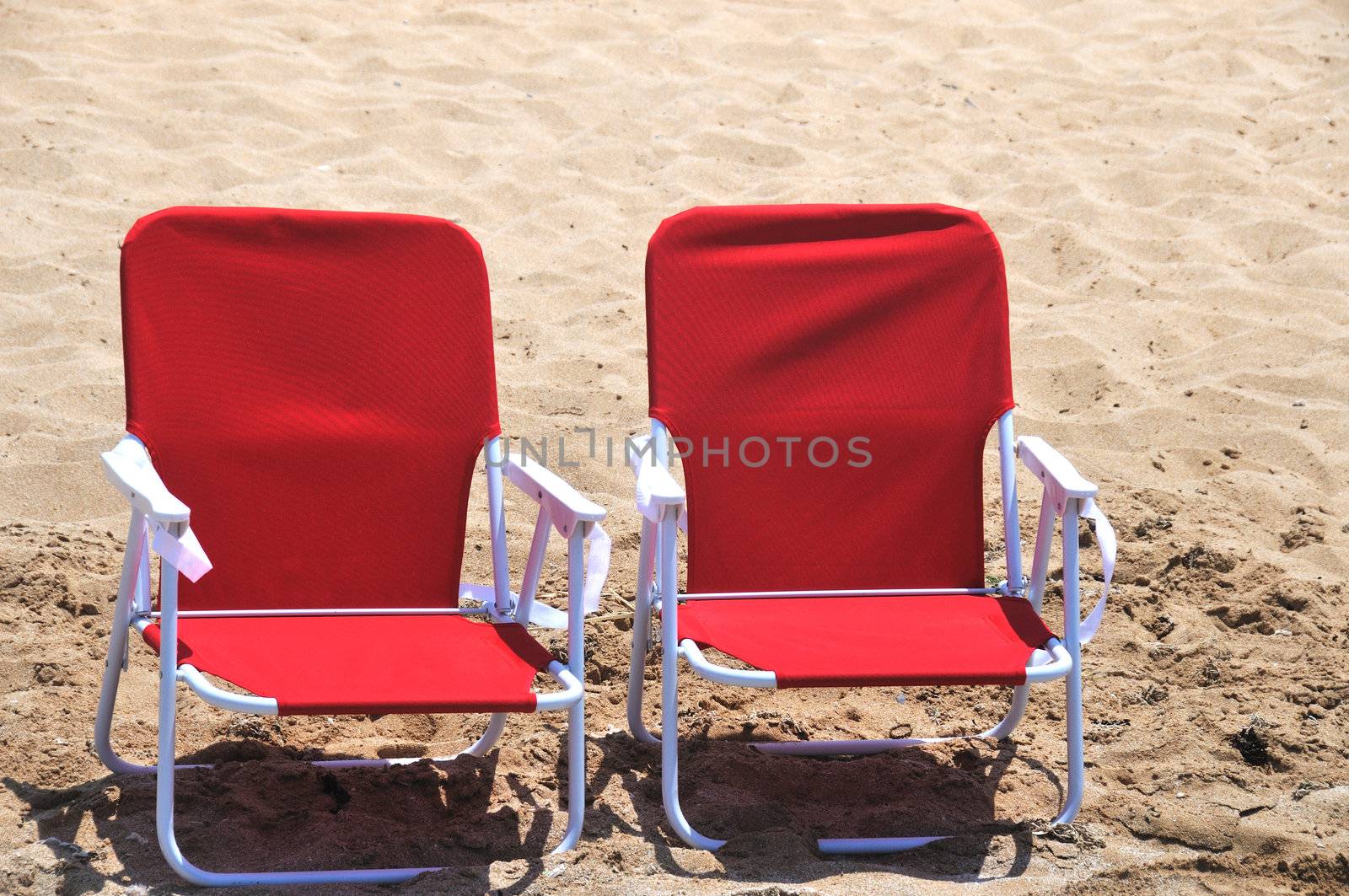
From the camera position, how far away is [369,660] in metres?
2.85

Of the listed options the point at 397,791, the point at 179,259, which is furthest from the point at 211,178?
the point at 397,791

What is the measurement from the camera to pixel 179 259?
3.25 m

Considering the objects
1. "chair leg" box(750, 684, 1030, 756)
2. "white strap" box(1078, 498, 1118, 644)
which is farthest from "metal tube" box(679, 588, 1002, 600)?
"white strap" box(1078, 498, 1118, 644)

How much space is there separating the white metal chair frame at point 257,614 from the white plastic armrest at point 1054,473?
895 millimetres

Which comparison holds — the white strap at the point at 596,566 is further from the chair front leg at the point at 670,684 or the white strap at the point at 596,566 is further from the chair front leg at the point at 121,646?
the chair front leg at the point at 121,646

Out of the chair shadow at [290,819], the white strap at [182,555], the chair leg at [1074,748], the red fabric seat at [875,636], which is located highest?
the white strap at [182,555]

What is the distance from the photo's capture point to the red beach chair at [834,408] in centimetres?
334

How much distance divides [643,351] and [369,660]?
97.3 inches

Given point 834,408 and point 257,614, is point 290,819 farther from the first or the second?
point 834,408

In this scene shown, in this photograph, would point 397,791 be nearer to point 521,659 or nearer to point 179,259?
point 521,659

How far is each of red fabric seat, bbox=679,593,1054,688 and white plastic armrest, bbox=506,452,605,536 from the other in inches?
12.4

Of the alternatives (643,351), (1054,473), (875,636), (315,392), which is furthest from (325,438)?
(643,351)

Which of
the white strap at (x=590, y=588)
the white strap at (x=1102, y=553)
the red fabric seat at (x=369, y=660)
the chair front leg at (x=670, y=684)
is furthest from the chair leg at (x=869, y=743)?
the red fabric seat at (x=369, y=660)

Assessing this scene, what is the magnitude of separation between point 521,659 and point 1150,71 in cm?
595
